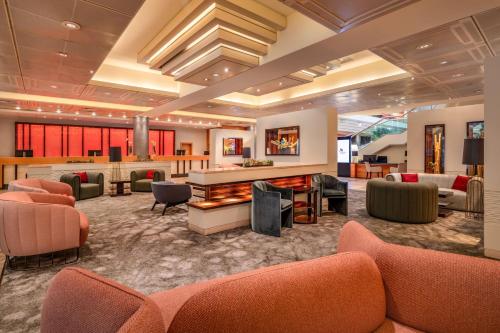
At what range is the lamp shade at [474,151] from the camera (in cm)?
511

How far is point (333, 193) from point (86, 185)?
22.6 feet

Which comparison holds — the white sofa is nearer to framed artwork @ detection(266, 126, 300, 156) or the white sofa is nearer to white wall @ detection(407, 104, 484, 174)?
white wall @ detection(407, 104, 484, 174)

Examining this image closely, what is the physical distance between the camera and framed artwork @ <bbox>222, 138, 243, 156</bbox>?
13.7m

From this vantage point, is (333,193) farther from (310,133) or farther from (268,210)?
(310,133)

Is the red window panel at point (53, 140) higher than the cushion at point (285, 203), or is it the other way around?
the red window panel at point (53, 140)

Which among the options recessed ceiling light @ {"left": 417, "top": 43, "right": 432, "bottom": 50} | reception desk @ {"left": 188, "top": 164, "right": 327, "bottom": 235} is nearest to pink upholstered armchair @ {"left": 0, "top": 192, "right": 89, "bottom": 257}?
→ reception desk @ {"left": 188, "top": 164, "right": 327, "bottom": 235}

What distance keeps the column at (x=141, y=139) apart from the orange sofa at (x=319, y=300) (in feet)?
34.3

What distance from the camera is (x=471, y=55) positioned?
16.2 feet

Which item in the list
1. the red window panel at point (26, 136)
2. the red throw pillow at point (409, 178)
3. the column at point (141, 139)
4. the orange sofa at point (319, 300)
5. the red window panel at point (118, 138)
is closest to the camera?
the orange sofa at point (319, 300)

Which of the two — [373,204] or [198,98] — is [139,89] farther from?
[373,204]

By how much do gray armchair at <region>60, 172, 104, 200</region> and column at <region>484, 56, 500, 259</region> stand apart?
8843 mm

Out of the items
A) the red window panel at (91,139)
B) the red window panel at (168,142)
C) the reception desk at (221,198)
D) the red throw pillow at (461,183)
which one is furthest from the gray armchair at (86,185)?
the red throw pillow at (461,183)

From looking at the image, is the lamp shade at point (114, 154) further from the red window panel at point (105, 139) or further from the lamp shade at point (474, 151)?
the lamp shade at point (474, 151)

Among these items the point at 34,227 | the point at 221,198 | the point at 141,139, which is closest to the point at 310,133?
the point at 221,198
